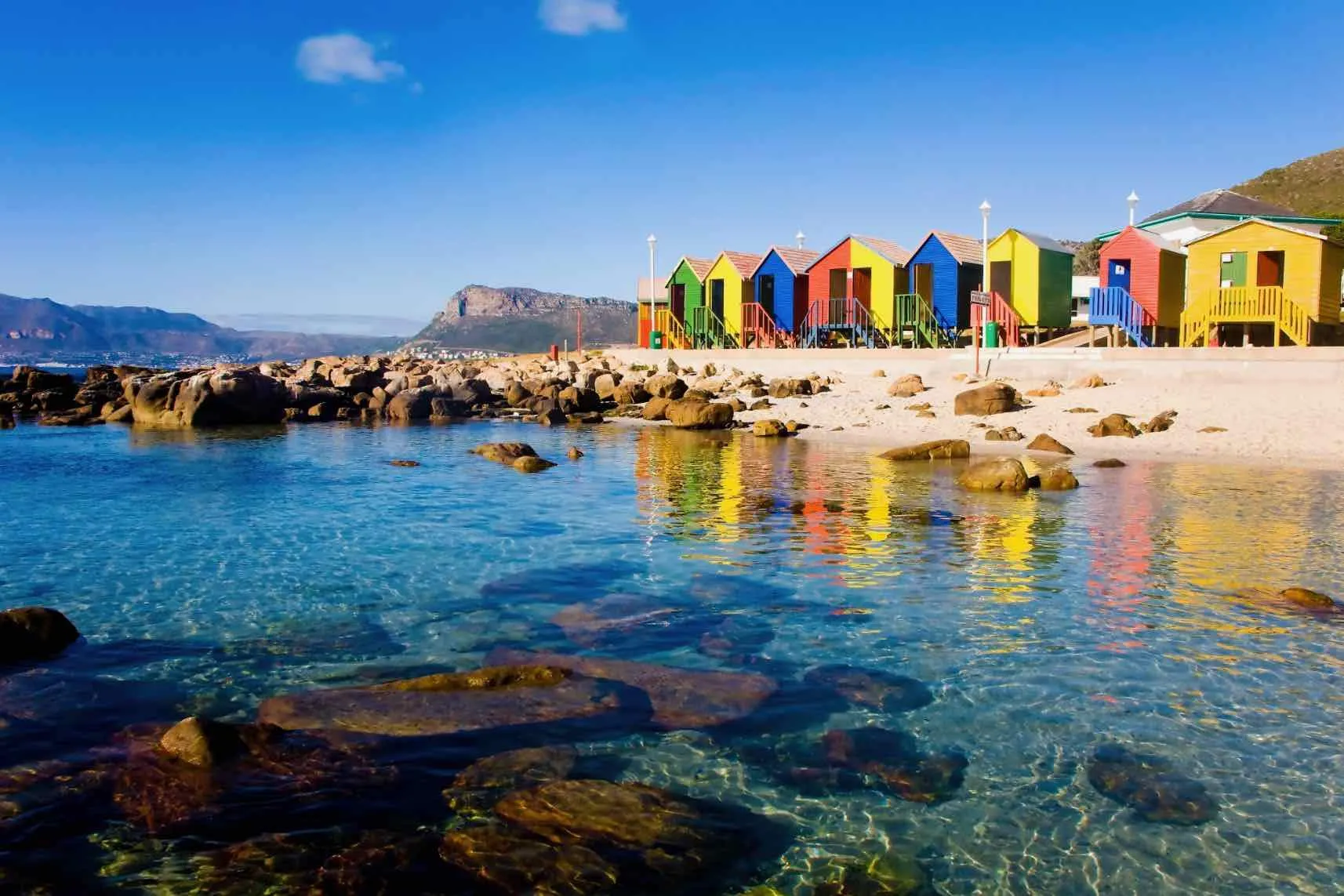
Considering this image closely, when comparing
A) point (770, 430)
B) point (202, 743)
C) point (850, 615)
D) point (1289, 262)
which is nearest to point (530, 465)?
point (770, 430)

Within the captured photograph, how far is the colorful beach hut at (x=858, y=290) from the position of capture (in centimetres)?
4019

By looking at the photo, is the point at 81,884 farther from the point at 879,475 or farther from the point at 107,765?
the point at 879,475

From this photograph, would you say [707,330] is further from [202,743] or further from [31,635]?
[202,743]

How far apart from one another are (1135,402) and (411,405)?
2506 cm

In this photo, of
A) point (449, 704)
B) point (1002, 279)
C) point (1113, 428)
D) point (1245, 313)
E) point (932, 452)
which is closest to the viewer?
point (449, 704)

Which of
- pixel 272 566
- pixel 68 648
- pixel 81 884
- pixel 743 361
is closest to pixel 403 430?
pixel 743 361

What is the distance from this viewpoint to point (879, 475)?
19.2 meters

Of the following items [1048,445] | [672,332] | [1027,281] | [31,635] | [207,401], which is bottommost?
[1048,445]

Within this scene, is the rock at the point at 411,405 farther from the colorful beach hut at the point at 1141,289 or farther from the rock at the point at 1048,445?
the colorful beach hut at the point at 1141,289

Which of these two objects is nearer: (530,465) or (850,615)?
(850,615)

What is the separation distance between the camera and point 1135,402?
86.2 feet

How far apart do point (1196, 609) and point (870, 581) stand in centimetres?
312

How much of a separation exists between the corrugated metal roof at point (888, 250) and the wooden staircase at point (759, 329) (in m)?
5.40

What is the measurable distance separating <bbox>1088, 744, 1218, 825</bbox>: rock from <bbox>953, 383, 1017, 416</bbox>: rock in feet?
70.4
